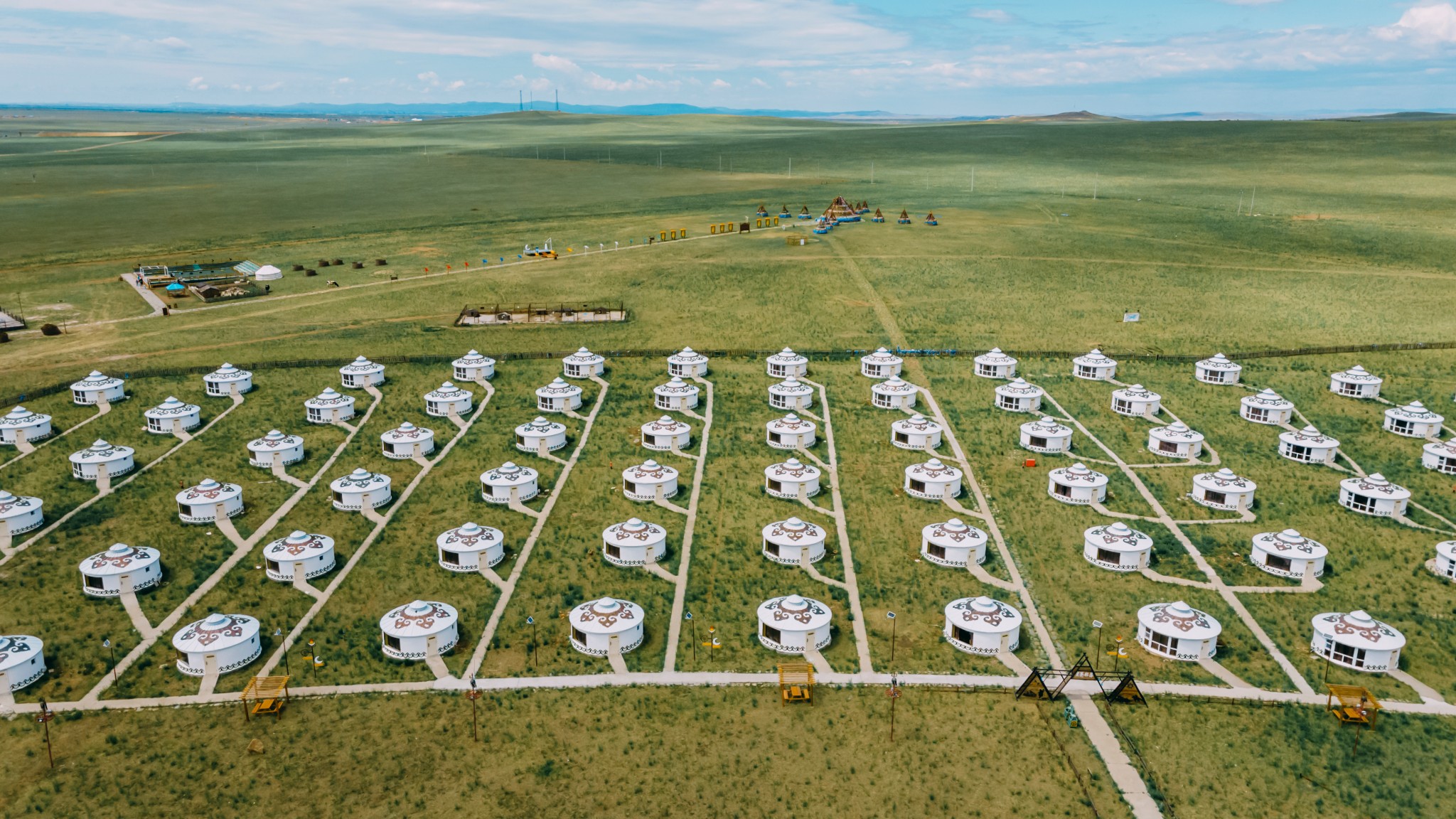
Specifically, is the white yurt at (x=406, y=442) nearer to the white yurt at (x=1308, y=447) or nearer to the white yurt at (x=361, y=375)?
the white yurt at (x=361, y=375)

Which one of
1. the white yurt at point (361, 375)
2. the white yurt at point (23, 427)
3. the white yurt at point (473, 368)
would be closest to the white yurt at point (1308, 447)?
the white yurt at point (473, 368)

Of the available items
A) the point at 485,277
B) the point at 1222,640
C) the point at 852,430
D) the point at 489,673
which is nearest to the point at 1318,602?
the point at 1222,640

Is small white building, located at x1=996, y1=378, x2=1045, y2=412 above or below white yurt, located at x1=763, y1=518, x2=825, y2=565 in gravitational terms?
above

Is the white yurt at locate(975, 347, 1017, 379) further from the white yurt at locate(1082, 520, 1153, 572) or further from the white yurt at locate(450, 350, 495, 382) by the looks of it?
the white yurt at locate(450, 350, 495, 382)

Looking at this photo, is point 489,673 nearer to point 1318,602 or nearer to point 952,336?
point 1318,602

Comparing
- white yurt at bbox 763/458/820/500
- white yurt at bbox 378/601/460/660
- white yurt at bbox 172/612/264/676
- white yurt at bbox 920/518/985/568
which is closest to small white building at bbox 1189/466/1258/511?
white yurt at bbox 920/518/985/568

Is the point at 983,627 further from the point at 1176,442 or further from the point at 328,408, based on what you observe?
the point at 328,408
